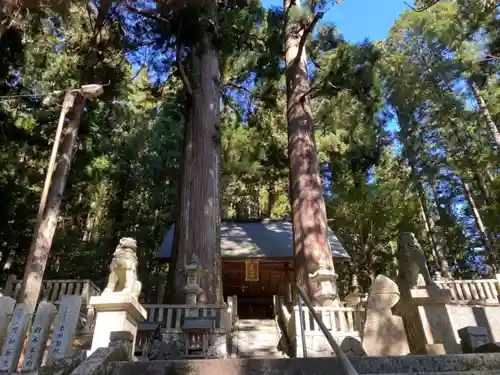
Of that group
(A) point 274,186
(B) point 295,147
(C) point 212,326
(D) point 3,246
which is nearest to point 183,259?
(C) point 212,326

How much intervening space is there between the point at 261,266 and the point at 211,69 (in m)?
6.81

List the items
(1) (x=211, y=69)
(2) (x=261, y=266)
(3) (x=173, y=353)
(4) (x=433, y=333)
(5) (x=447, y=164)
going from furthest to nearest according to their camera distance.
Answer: (5) (x=447, y=164) < (2) (x=261, y=266) < (1) (x=211, y=69) < (3) (x=173, y=353) < (4) (x=433, y=333)

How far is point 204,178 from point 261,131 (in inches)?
227

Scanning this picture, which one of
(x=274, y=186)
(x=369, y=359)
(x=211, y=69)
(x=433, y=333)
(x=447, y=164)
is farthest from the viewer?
(x=274, y=186)

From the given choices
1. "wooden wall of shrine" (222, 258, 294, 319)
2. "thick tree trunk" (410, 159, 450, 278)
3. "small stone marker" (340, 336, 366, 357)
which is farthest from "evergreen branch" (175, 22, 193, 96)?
"thick tree trunk" (410, 159, 450, 278)

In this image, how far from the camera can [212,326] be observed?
621 cm

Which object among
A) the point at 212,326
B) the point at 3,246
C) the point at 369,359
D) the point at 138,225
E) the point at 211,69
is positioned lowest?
the point at 369,359

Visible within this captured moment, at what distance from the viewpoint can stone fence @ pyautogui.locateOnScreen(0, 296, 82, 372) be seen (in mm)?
3677

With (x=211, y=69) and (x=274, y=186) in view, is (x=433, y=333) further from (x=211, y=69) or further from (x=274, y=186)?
(x=274, y=186)

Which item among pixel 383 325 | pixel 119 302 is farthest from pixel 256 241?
pixel 119 302

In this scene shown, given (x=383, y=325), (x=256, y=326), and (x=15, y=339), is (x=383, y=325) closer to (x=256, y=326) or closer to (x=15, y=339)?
(x=15, y=339)

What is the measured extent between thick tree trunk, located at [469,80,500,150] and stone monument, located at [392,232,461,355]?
11465 mm

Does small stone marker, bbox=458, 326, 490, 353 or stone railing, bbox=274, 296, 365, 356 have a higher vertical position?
stone railing, bbox=274, 296, 365, 356

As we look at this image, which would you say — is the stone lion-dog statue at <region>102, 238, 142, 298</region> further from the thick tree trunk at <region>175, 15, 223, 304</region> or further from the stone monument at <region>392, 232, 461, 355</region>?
the stone monument at <region>392, 232, 461, 355</region>
